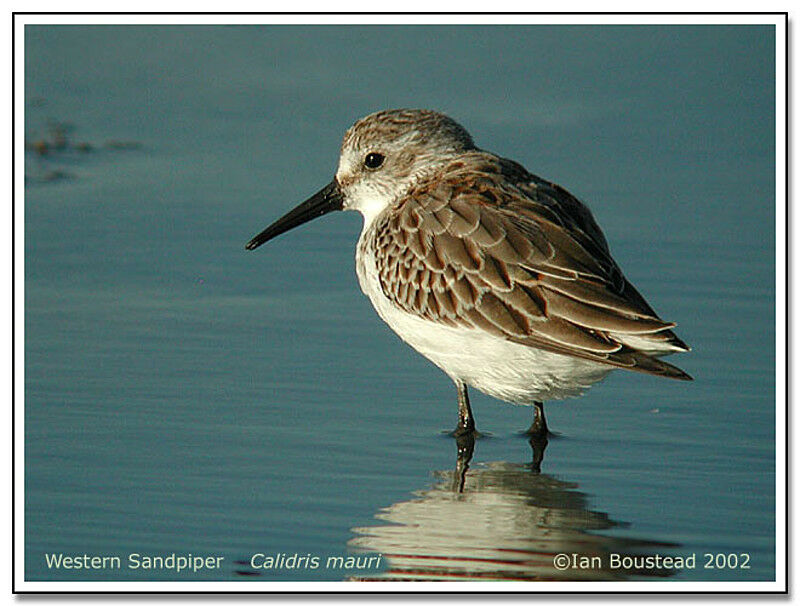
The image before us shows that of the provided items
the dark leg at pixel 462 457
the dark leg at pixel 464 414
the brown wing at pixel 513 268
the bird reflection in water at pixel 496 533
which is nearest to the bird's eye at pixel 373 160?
the brown wing at pixel 513 268

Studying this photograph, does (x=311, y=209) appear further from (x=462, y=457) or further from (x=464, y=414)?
(x=462, y=457)

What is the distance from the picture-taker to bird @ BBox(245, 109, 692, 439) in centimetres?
686

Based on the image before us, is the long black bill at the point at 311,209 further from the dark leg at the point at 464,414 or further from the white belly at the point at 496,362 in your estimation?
the dark leg at the point at 464,414

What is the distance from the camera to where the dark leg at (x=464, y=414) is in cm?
766

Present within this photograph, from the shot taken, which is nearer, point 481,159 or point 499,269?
point 499,269

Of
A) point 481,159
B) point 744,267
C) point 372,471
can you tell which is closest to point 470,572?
point 372,471

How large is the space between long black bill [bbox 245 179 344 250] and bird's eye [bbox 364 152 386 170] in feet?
0.96

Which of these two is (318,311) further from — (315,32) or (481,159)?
(315,32)

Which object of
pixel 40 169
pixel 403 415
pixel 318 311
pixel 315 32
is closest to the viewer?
pixel 403 415

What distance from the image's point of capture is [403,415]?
7.82m

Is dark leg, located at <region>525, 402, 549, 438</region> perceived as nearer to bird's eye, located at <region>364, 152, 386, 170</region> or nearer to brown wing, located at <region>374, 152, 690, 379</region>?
brown wing, located at <region>374, 152, 690, 379</region>

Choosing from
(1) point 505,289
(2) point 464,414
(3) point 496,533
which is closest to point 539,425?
(2) point 464,414
